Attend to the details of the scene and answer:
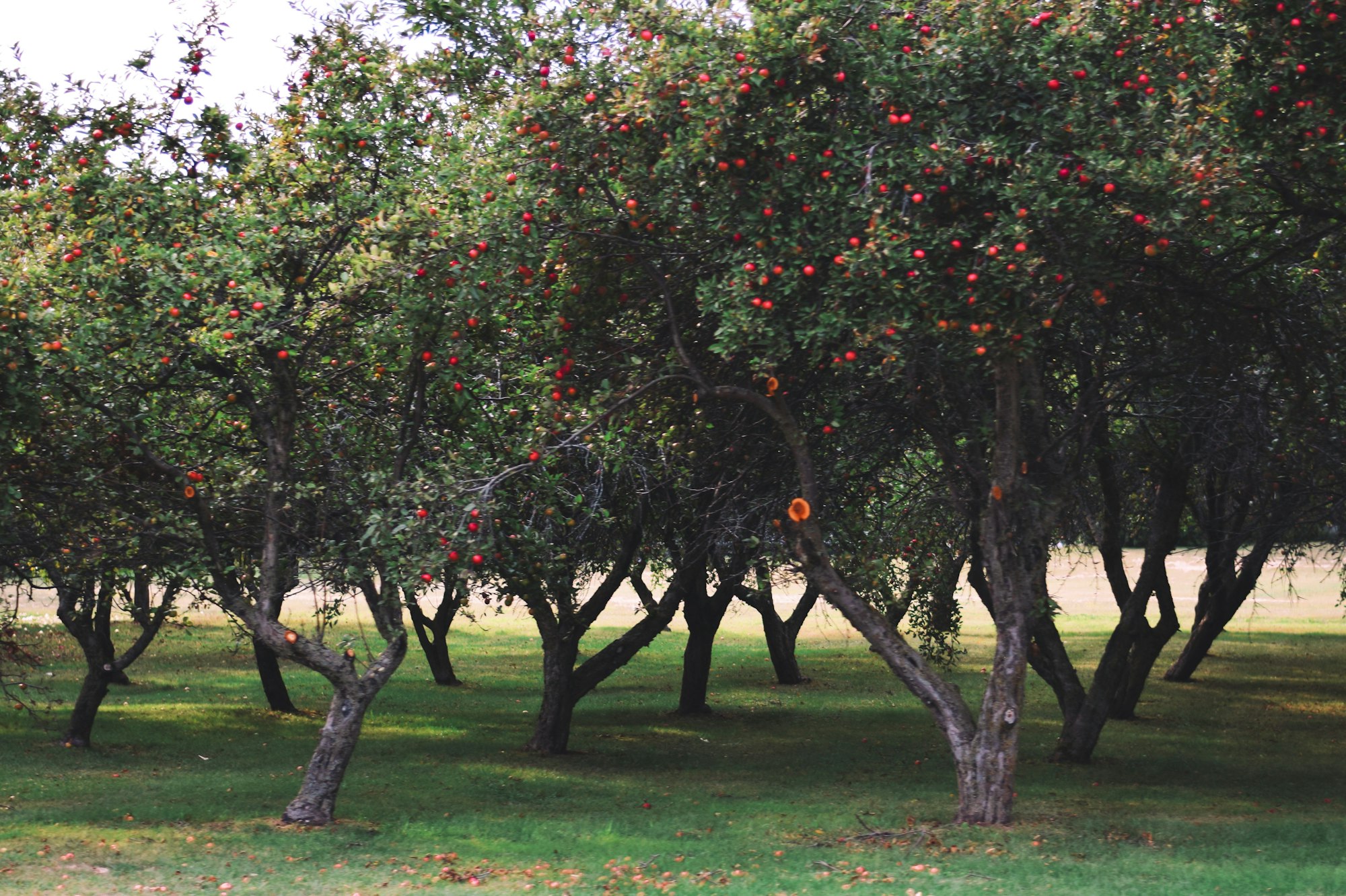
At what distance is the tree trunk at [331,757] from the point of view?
12.4 metres

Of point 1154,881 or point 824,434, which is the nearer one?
point 1154,881

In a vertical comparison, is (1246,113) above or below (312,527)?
above

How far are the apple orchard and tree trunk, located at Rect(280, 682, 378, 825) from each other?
4 centimetres

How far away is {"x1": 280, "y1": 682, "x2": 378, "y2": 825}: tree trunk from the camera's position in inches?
490

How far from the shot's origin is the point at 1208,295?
485 inches

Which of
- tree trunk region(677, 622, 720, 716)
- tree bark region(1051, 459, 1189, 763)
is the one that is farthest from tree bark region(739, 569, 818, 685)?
tree bark region(1051, 459, 1189, 763)

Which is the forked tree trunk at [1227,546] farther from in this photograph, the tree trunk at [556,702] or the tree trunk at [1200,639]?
the tree trunk at [556,702]

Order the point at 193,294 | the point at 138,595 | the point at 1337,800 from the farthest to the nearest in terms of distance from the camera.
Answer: the point at 138,595
the point at 1337,800
the point at 193,294

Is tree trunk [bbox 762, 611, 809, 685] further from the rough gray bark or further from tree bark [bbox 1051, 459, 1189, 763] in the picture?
tree bark [bbox 1051, 459, 1189, 763]

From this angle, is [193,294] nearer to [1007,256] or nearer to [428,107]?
[428,107]

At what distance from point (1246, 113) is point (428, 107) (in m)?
7.66

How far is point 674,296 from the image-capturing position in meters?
12.4

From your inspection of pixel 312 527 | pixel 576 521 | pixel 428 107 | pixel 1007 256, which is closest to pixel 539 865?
pixel 312 527

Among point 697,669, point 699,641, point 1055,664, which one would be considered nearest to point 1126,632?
point 1055,664
